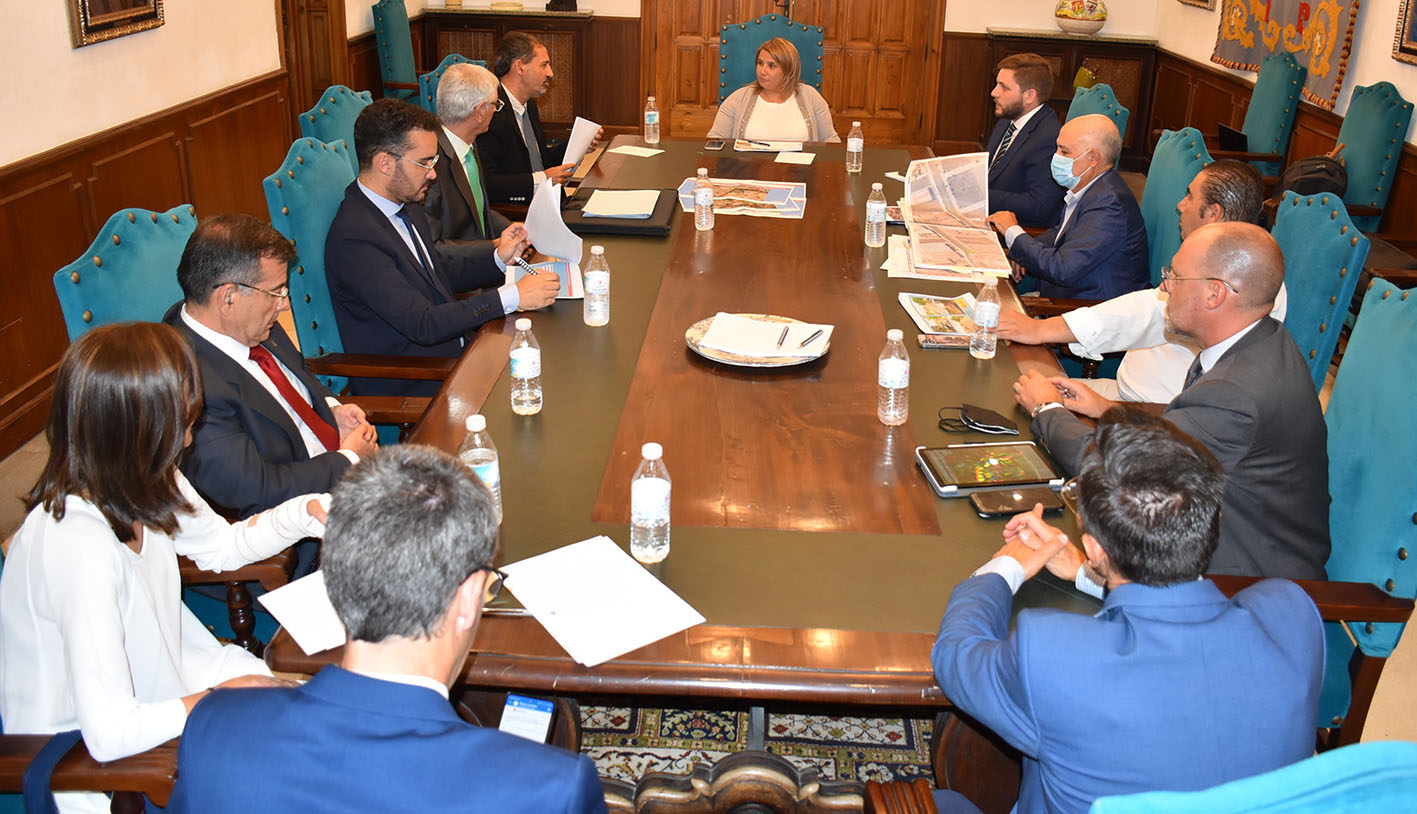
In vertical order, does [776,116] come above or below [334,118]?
below

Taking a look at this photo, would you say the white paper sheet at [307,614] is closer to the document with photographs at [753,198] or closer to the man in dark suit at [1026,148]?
the document with photographs at [753,198]

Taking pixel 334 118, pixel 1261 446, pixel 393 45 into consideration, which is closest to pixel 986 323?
pixel 1261 446

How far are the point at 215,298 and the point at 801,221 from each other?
7.03ft

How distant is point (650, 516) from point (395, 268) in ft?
4.91

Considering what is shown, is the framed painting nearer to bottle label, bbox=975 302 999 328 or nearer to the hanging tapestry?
bottle label, bbox=975 302 999 328

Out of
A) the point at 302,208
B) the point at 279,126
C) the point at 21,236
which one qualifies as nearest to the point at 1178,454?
the point at 302,208

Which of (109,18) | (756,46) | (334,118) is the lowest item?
(334,118)

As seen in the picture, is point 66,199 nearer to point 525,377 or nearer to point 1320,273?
point 525,377

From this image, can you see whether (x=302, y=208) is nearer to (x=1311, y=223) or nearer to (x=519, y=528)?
(x=519, y=528)

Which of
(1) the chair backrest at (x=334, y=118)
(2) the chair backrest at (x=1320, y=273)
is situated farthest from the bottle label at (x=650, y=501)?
(1) the chair backrest at (x=334, y=118)

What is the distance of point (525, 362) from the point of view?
2.33 metres

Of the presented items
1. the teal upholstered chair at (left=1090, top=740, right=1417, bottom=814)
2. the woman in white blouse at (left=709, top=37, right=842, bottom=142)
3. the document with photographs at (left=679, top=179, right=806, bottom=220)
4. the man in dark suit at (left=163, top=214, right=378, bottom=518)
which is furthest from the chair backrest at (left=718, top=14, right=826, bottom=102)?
the teal upholstered chair at (left=1090, top=740, right=1417, bottom=814)

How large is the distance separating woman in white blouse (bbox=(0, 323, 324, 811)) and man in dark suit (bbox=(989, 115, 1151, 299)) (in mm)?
2630

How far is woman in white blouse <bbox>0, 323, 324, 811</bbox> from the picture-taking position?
1.56m
